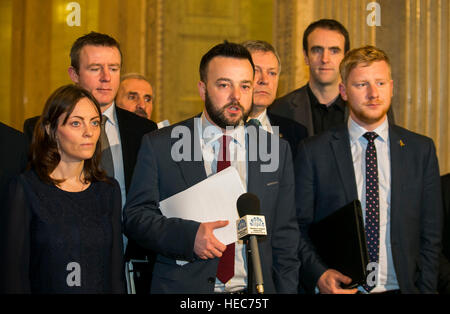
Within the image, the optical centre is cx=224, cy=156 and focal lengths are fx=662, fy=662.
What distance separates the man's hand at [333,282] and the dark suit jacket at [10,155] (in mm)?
1528

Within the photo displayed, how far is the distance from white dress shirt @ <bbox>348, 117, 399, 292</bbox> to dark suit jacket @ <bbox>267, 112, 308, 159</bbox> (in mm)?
546

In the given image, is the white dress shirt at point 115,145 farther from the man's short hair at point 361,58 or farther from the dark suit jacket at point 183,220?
the man's short hair at point 361,58

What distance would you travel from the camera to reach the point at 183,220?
114 inches

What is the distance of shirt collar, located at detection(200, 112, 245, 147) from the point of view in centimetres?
319

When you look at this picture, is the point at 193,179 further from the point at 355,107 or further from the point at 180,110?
the point at 180,110

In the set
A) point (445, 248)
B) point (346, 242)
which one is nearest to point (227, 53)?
point (346, 242)

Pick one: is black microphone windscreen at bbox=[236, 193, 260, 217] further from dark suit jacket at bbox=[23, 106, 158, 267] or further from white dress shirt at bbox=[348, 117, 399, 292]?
dark suit jacket at bbox=[23, 106, 158, 267]

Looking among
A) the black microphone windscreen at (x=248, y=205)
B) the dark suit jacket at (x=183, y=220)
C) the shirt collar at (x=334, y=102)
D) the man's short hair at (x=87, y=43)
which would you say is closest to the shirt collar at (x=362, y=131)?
the dark suit jacket at (x=183, y=220)

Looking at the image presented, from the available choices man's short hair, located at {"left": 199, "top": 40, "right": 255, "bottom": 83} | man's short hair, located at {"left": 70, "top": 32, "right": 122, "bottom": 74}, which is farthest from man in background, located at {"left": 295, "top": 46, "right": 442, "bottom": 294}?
man's short hair, located at {"left": 70, "top": 32, "right": 122, "bottom": 74}

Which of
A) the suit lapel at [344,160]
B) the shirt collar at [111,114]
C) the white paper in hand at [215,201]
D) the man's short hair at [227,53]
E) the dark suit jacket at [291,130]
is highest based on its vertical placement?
the man's short hair at [227,53]

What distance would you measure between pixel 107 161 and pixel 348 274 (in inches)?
57.0

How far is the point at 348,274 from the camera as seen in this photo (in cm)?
306

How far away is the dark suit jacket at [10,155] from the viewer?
3.02m
